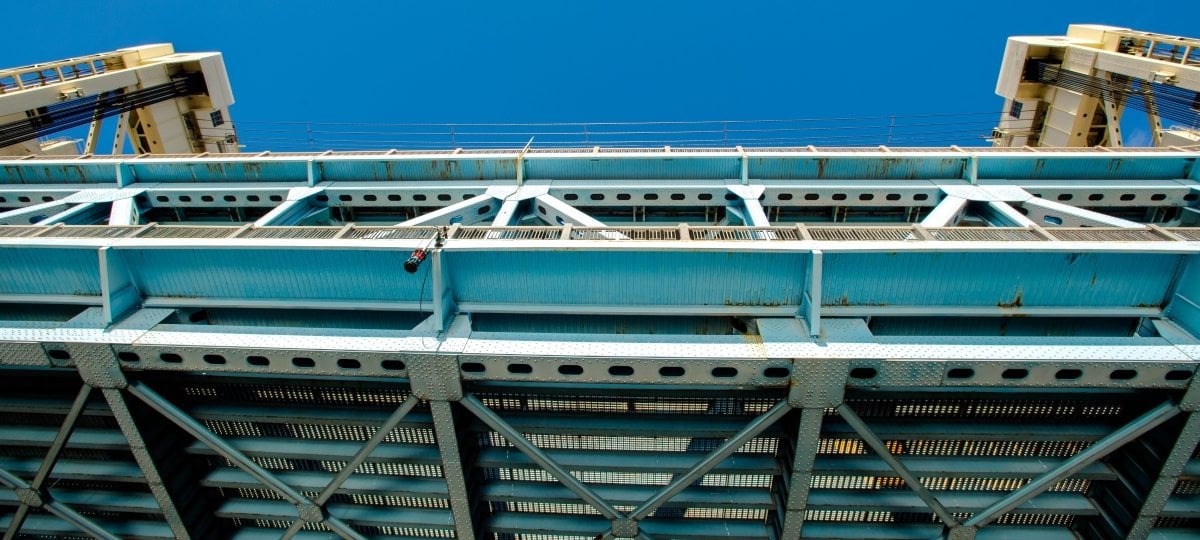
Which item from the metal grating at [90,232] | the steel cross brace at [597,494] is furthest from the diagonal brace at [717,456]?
the metal grating at [90,232]

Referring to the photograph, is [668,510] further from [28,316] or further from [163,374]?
[28,316]

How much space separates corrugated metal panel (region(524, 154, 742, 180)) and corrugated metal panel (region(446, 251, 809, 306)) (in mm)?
4494

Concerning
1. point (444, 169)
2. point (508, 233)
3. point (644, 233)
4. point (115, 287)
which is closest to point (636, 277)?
point (644, 233)

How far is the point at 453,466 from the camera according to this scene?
28.8ft

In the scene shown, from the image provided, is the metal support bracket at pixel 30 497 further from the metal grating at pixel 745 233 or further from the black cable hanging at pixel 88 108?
the metal grating at pixel 745 233

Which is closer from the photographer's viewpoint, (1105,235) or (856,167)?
(1105,235)

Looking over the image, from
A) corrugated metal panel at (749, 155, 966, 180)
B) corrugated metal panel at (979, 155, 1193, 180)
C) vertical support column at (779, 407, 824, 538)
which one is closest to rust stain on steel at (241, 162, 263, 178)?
corrugated metal panel at (749, 155, 966, 180)

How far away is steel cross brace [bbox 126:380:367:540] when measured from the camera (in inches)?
335

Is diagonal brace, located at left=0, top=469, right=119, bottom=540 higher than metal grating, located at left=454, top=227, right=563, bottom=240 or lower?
lower

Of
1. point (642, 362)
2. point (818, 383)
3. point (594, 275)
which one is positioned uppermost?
point (594, 275)

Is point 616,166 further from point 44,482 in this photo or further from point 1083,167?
point 44,482

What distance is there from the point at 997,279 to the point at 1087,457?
11.1 feet

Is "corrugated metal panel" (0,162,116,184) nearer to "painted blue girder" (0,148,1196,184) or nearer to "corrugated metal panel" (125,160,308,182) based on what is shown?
"painted blue girder" (0,148,1196,184)

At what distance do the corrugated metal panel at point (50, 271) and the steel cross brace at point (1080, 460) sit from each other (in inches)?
635
